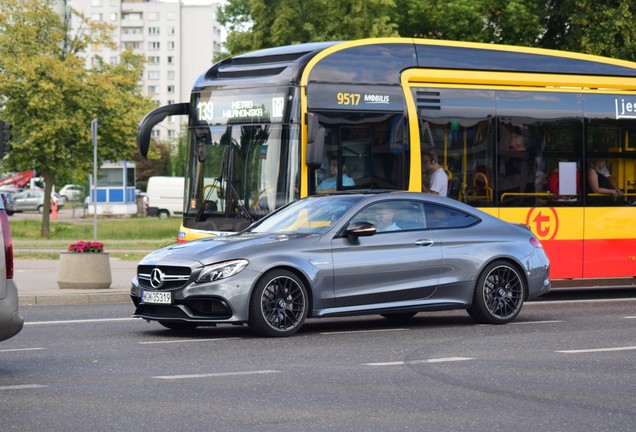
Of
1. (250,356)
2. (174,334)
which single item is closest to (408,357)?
(250,356)

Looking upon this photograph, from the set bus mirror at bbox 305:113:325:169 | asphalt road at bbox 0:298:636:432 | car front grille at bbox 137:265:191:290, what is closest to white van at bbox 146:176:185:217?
bus mirror at bbox 305:113:325:169

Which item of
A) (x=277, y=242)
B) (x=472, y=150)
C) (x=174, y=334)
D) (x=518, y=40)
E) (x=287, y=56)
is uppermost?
(x=518, y=40)

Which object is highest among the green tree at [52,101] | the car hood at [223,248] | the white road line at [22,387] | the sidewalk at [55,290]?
the green tree at [52,101]

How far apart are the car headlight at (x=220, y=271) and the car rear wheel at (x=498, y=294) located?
3083 mm

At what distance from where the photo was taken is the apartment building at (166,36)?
581 ft

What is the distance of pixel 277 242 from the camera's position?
13.6 m

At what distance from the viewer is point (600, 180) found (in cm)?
1997

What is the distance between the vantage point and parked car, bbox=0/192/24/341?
10.2 metres

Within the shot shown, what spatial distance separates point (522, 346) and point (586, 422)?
4.47 metres

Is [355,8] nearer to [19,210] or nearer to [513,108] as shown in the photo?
[513,108]

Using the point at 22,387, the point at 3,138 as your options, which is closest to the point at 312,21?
the point at 3,138

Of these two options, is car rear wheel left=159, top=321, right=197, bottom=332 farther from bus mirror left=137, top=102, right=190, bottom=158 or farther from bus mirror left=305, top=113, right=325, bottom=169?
bus mirror left=137, top=102, right=190, bottom=158

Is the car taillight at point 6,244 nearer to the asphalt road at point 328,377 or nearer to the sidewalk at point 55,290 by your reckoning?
the asphalt road at point 328,377

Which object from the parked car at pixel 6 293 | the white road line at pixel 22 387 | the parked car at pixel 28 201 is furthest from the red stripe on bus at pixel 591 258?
the parked car at pixel 28 201
